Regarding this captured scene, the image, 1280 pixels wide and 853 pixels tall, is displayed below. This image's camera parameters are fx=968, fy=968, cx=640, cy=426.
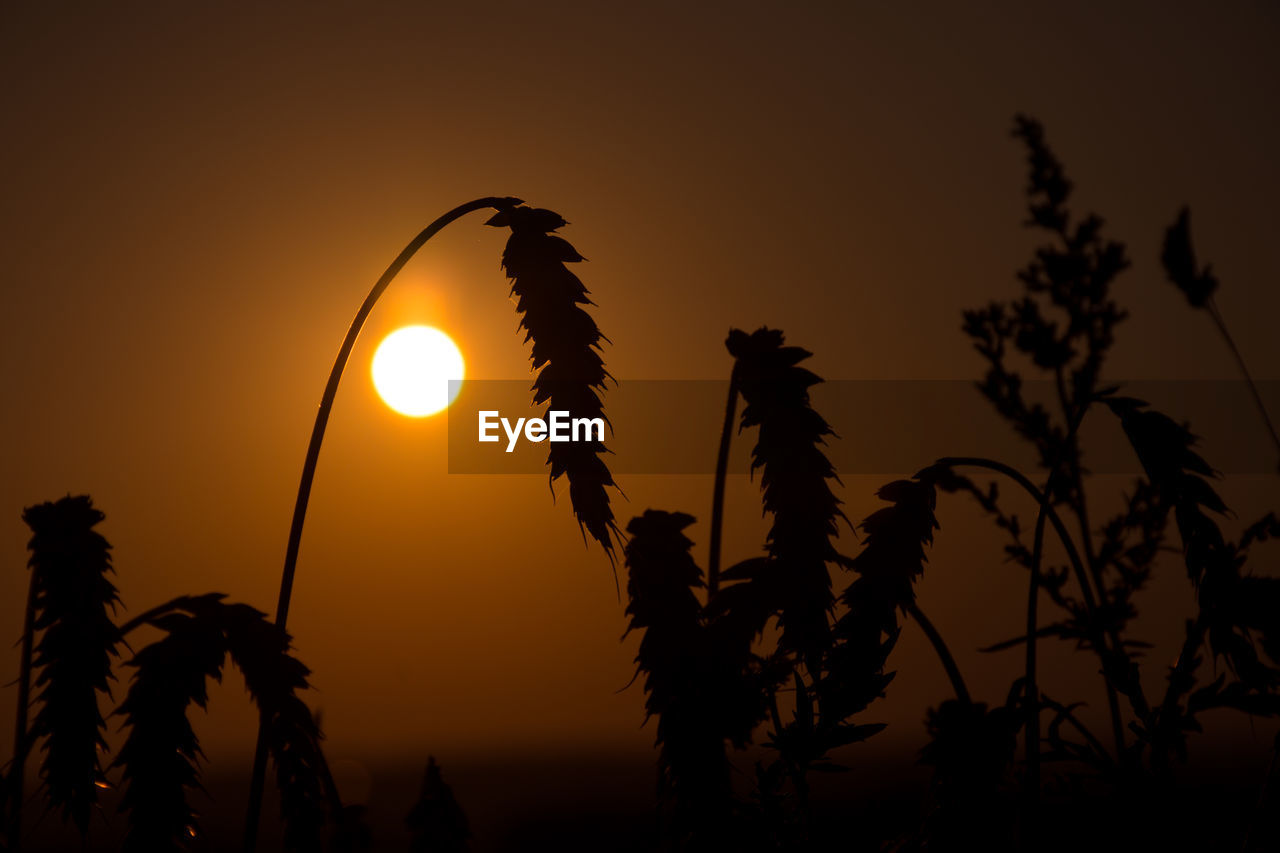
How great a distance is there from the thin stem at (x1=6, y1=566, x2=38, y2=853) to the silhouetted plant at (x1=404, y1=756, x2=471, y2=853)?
2.46 metres

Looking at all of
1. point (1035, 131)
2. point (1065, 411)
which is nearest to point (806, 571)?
point (1065, 411)

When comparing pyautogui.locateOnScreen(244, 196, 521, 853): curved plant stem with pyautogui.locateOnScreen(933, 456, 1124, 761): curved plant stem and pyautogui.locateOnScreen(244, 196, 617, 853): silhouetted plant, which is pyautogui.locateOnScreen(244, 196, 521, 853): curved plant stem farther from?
pyautogui.locateOnScreen(933, 456, 1124, 761): curved plant stem

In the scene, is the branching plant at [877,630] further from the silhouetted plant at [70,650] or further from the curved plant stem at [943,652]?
the silhouetted plant at [70,650]

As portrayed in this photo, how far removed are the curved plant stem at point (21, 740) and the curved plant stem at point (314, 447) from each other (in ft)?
3.35

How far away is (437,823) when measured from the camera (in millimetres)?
6855

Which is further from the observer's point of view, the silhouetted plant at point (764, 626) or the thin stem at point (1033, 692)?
the thin stem at point (1033, 692)

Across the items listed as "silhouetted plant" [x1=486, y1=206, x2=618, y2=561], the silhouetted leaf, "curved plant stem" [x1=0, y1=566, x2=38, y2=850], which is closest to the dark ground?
"curved plant stem" [x1=0, y1=566, x2=38, y2=850]

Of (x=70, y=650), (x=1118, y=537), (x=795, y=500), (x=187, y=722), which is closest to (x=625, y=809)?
(x=1118, y=537)

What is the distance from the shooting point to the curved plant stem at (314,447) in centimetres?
425

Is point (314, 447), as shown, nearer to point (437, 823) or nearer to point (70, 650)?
point (70, 650)

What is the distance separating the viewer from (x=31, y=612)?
223 inches

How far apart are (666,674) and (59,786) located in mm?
2777

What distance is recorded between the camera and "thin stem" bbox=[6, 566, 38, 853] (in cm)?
487

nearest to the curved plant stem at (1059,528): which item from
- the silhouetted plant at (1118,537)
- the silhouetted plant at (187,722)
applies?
the silhouetted plant at (1118,537)
